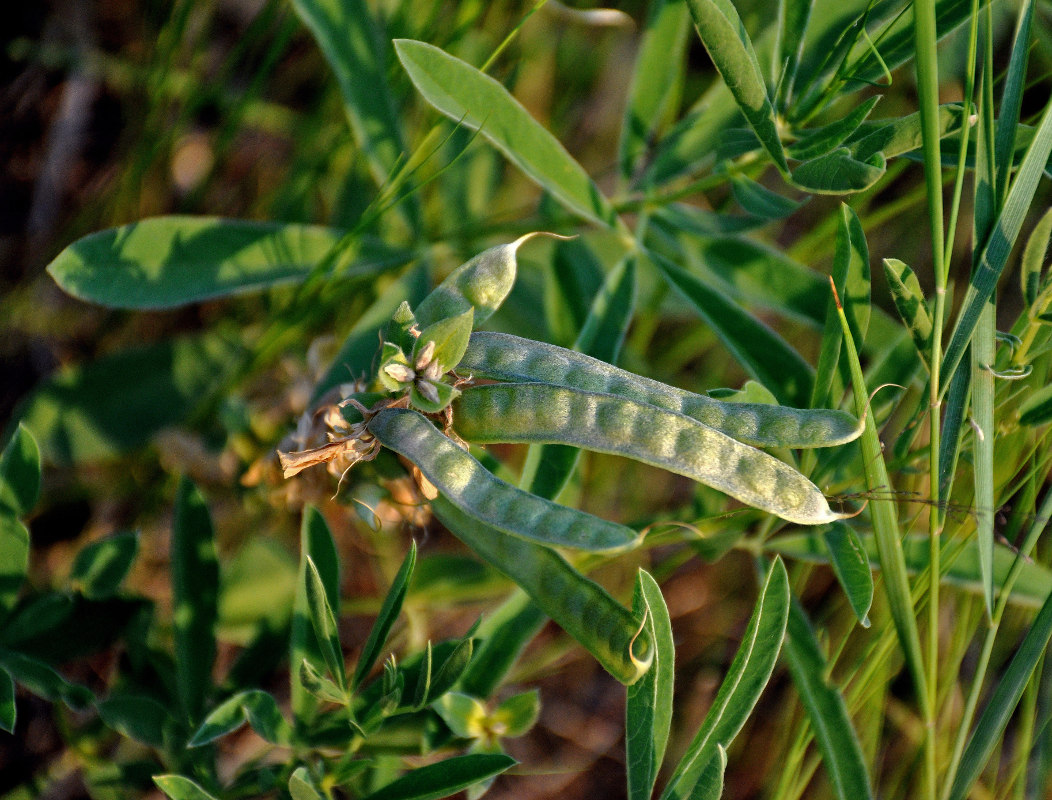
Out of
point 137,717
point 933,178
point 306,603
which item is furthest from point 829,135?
point 137,717

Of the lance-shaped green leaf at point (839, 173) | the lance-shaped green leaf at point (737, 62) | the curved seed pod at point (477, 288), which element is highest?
the lance-shaped green leaf at point (737, 62)

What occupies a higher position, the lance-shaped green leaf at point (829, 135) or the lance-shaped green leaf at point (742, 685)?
the lance-shaped green leaf at point (829, 135)

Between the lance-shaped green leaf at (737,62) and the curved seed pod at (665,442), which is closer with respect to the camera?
the curved seed pod at (665,442)

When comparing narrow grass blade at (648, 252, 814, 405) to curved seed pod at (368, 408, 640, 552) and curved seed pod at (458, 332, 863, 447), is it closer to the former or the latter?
curved seed pod at (458, 332, 863, 447)

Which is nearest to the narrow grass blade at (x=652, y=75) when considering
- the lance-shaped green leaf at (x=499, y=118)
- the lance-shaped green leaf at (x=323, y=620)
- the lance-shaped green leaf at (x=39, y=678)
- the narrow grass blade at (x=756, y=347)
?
the lance-shaped green leaf at (x=499, y=118)

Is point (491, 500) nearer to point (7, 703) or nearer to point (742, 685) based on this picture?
point (742, 685)

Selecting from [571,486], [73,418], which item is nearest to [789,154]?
[571,486]

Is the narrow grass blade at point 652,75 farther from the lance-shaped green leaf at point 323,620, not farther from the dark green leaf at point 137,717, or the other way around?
the dark green leaf at point 137,717
